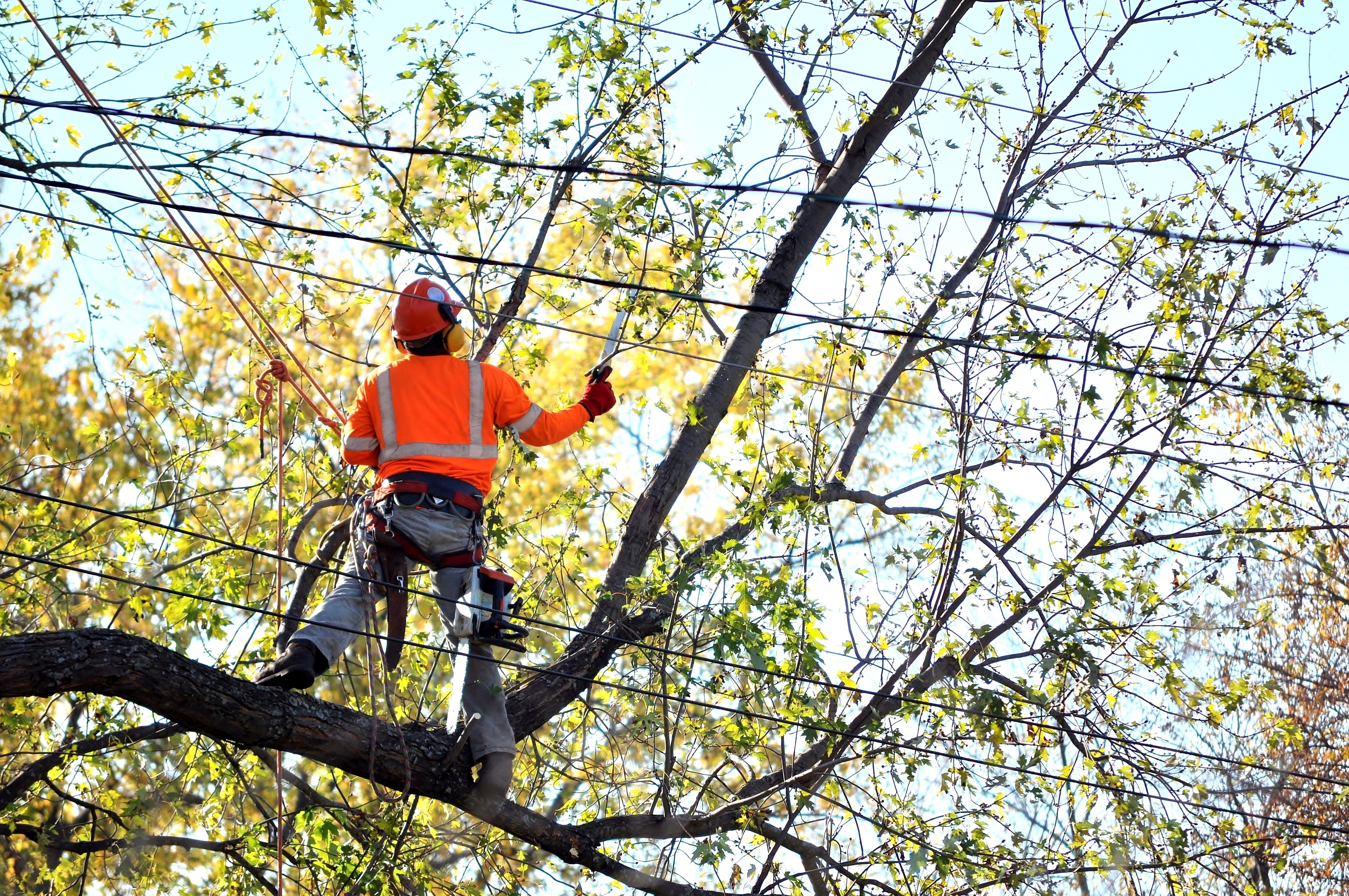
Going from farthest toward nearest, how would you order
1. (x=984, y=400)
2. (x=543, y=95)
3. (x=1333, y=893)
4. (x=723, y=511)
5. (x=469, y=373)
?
(x=723, y=511) → (x=1333, y=893) → (x=543, y=95) → (x=984, y=400) → (x=469, y=373)

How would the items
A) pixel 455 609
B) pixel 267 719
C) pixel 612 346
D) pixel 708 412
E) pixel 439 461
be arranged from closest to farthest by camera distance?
pixel 267 719, pixel 455 609, pixel 439 461, pixel 708 412, pixel 612 346

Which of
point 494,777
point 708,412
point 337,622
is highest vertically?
point 708,412

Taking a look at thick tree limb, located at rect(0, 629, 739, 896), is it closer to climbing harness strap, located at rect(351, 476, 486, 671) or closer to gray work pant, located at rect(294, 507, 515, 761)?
gray work pant, located at rect(294, 507, 515, 761)

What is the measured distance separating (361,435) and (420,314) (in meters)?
0.55

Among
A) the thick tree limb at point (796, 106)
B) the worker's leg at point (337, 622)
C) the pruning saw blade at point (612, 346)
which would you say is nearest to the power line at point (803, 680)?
the worker's leg at point (337, 622)

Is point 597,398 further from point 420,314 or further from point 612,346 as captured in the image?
point 612,346

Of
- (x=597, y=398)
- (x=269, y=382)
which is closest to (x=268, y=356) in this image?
(x=269, y=382)

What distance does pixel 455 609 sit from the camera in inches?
211

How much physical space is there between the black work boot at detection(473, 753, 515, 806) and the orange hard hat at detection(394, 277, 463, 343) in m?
1.70

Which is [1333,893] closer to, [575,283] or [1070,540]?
Answer: [1070,540]

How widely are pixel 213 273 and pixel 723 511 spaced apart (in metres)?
9.76

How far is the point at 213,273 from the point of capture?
597 cm

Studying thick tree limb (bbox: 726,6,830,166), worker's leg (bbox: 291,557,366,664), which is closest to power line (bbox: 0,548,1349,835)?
worker's leg (bbox: 291,557,366,664)

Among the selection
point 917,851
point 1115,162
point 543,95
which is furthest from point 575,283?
point 917,851
